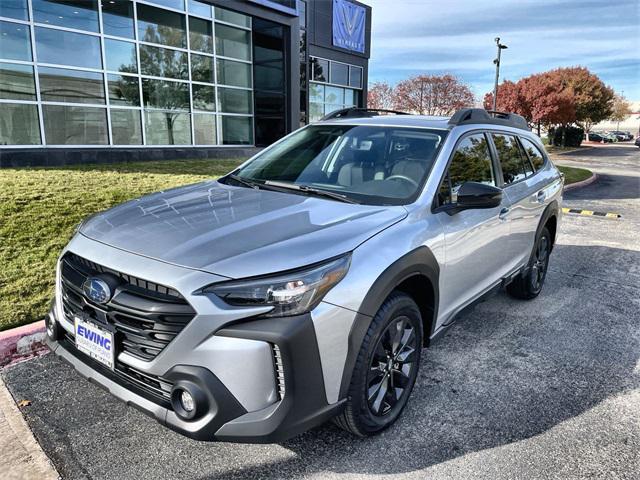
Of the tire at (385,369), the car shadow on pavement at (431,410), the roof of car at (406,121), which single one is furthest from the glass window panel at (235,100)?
the tire at (385,369)

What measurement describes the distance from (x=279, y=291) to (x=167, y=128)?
47.3ft

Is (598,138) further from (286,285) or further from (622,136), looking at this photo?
(286,285)

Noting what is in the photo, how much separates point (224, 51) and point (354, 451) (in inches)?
638

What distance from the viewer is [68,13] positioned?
12695 millimetres

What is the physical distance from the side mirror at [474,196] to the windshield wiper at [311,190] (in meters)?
0.68

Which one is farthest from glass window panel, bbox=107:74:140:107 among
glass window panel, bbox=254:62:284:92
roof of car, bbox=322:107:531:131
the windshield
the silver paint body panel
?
the silver paint body panel

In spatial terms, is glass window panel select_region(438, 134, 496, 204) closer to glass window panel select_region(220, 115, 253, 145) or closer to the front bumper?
the front bumper

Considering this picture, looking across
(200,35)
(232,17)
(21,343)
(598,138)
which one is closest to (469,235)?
(21,343)

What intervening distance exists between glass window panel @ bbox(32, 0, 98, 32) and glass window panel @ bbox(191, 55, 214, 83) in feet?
10.6

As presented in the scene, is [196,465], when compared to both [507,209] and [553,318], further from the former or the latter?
[553,318]

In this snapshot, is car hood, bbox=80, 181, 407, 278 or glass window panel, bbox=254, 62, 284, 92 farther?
glass window panel, bbox=254, 62, 284, 92

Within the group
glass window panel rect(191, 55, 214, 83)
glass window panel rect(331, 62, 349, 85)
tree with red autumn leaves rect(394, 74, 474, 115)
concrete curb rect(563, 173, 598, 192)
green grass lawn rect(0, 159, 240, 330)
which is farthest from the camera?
tree with red autumn leaves rect(394, 74, 474, 115)

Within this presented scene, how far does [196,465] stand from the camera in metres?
2.48

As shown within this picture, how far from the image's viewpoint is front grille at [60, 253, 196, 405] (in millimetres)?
2092
